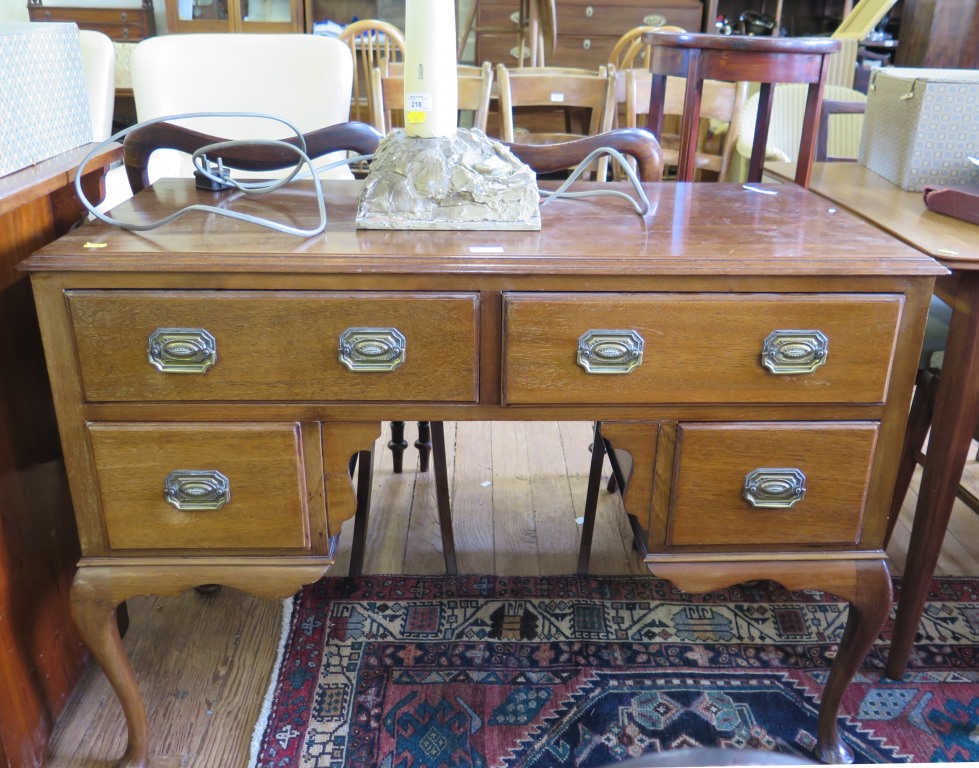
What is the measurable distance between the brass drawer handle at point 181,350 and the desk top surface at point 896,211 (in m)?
0.85

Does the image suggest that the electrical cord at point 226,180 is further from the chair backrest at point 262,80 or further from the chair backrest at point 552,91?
the chair backrest at point 552,91

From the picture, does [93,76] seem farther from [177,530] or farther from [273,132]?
[177,530]

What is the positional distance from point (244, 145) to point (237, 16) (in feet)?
12.7

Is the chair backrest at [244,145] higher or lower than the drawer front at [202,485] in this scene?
higher

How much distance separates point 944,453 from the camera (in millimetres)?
1162

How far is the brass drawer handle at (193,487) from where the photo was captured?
0.96m

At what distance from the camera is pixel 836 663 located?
3.70 feet

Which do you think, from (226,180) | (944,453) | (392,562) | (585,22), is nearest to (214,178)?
(226,180)

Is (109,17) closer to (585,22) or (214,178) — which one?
(585,22)

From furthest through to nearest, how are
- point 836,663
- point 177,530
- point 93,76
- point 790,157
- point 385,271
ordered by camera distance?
point 790,157 < point 93,76 < point 836,663 < point 177,530 < point 385,271

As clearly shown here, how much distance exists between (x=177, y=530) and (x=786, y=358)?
73 centimetres

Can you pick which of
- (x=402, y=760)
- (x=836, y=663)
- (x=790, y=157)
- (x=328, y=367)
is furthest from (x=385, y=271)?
(x=790, y=157)

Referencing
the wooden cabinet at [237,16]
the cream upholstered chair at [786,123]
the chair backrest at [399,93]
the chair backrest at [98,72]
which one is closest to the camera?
the chair backrest at [98,72]

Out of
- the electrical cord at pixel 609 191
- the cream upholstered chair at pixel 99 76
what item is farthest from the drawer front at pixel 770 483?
the cream upholstered chair at pixel 99 76
